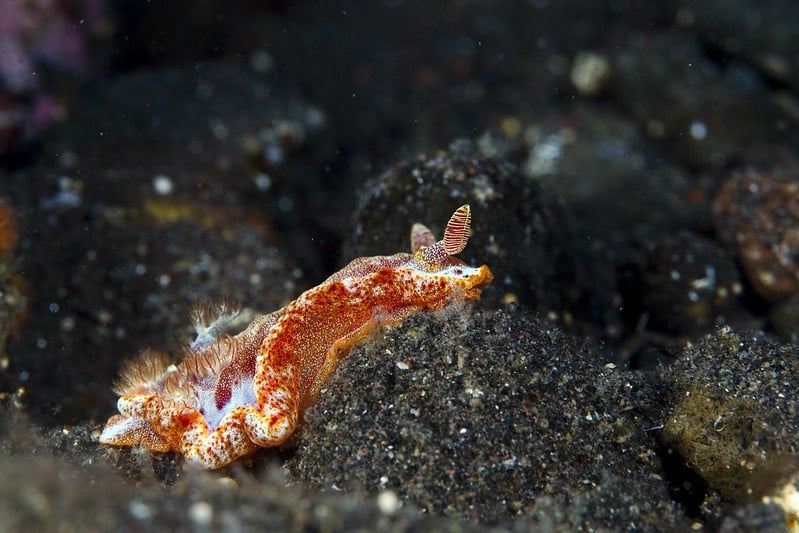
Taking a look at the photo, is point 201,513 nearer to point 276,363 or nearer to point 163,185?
point 276,363

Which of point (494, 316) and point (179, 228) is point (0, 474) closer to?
point (494, 316)

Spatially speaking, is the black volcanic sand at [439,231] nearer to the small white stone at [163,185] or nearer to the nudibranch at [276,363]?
the small white stone at [163,185]

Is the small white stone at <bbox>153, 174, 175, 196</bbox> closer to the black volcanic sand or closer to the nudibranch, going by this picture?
the black volcanic sand

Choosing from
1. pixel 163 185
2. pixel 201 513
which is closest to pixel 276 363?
pixel 201 513

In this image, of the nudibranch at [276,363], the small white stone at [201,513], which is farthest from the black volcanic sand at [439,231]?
the nudibranch at [276,363]

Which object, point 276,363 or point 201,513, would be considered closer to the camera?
point 201,513
